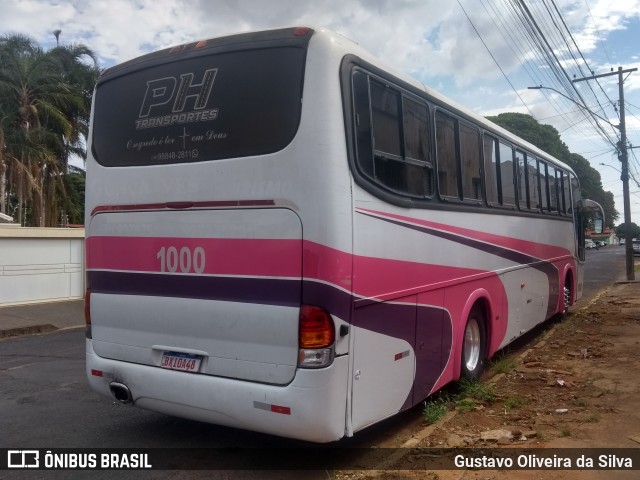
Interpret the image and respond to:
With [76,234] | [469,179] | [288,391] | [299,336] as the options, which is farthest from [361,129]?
[76,234]

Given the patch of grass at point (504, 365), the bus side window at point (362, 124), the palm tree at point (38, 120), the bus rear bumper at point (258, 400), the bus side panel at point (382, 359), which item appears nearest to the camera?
the bus rear bumper at point (258, 400)

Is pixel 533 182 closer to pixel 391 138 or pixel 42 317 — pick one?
pixel 391 138

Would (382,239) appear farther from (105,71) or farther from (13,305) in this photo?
(13,305)

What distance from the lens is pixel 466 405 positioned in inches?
246

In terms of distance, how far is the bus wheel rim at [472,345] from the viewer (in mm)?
7012

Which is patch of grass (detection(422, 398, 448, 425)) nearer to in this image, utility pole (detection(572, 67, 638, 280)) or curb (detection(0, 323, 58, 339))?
curb (detection(0, 323, 58, 339))

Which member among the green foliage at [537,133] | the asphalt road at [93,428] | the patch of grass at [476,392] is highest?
the green foliage at [537,133]

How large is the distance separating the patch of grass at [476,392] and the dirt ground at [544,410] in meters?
0.01

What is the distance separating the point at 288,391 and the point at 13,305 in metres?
14.3

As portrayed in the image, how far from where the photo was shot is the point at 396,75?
5.41 meters

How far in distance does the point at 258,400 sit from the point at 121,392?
4.76 feet

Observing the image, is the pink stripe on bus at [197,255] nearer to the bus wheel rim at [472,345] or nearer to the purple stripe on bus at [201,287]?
the purple stripe on bus at [201,287]

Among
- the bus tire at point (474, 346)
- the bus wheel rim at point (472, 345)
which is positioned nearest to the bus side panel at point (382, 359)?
the bus tire at point (474, 346)

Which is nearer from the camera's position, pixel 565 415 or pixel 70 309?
pixel 565 415
